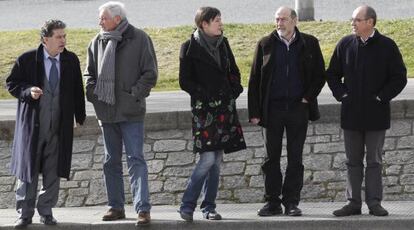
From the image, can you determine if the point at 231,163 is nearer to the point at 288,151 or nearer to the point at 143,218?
the point at 288,151

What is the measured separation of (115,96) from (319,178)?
2262mm

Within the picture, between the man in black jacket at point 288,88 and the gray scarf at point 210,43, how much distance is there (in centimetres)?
34

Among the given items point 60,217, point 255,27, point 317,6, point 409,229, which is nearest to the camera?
point 409,229

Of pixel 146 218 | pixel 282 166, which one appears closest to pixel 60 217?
pixel 146 218

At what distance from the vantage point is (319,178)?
33.7 ft

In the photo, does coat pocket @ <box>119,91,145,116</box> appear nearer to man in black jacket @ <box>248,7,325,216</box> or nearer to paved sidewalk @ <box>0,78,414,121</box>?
man in black jacket @ <box>248,7,325,216</box>

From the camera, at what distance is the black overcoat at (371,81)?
29.4 ft

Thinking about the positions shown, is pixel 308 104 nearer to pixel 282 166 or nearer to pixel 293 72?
pixel 293 72

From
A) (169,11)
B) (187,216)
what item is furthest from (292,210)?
(169,11)

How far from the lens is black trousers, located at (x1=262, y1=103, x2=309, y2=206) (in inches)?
360

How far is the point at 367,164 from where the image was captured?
9.12 meters

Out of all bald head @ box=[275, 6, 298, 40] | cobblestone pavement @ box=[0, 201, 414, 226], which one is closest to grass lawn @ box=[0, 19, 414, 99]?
cobblestone pavement @ box=[0, 201, 414, 226]

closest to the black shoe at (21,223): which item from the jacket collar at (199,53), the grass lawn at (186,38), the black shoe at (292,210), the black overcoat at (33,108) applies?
the black overcoat at (33,108)

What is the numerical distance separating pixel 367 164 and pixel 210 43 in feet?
5.24
